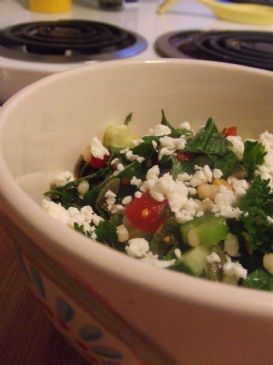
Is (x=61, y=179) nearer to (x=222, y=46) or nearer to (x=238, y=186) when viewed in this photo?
(x=238, y=186)

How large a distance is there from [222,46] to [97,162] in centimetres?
62

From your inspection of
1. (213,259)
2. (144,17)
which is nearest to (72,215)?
(213,259)

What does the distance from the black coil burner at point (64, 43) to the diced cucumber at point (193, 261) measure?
2.01 feet

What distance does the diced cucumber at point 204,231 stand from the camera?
0.45 meters

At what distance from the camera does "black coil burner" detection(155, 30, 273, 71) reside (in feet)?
3.35

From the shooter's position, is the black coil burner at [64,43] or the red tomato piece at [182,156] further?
the black coil burner at [64,43]

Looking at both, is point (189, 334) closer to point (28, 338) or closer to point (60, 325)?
point (60, 325)

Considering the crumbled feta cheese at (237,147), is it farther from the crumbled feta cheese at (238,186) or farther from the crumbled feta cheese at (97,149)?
the crumbled feta cheese at (97,149)

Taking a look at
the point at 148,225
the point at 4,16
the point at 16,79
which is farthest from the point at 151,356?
the point at 4,16

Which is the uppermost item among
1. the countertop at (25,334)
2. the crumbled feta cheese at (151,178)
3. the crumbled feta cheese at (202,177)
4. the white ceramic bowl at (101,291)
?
the white ceramic bowl at (101,291)

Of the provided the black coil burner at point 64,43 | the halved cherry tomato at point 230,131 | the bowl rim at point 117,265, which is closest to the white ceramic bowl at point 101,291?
the bowl rim at point 117,265

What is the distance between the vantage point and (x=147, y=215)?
1.61 ft

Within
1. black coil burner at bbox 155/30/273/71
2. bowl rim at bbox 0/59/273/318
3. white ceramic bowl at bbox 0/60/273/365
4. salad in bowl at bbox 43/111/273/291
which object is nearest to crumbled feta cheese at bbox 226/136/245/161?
salad in bowl at bbox 43/111/273/291

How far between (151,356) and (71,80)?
36 centimetres
